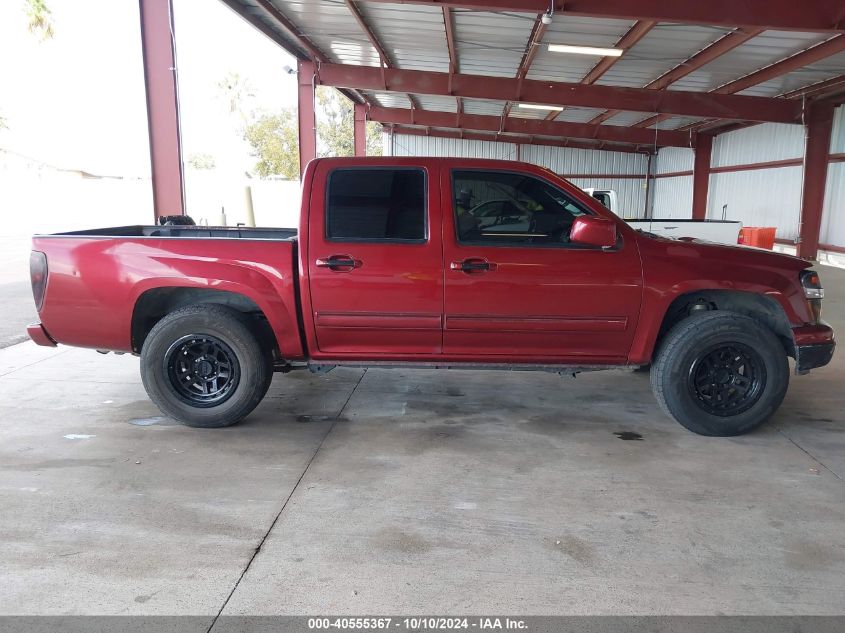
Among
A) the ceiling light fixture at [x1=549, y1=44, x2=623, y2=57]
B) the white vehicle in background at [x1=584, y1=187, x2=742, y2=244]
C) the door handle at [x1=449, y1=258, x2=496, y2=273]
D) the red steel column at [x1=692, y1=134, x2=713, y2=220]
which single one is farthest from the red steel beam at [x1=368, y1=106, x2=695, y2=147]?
the door handle at [x1=449, y1=258, x2=496, y2=273]

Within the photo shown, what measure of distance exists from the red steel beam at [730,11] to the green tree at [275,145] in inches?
1605

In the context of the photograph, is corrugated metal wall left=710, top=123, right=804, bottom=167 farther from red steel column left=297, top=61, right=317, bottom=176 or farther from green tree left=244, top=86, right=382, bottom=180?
green tree left=244, top=86, right=382, bottom=180

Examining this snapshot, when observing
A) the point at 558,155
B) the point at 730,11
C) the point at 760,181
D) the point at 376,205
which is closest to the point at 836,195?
the point at 760,181

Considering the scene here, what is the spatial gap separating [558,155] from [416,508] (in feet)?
97.4

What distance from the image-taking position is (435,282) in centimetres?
426

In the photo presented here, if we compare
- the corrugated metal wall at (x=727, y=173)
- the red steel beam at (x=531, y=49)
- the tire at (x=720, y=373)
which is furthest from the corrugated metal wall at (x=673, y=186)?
the tire at (x=720, y=373)

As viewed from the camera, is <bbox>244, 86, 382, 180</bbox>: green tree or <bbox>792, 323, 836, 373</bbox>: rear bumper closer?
<bbox>792, 323, 836, 373</bbox>: rear bumper

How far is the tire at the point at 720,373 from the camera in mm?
4297

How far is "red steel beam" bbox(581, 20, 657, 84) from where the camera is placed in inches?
421

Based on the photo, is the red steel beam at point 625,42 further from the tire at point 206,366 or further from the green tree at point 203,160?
the green tree at point 203,160

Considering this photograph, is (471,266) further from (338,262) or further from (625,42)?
(625,42)

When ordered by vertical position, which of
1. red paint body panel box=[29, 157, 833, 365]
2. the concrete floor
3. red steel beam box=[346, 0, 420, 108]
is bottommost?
the concrete floor

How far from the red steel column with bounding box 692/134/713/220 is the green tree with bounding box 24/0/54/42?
22509 millimetres

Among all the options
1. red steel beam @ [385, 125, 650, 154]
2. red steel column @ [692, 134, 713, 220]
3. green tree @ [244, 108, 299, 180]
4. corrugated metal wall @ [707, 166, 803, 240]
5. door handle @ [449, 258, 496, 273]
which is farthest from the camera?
green tree @ [244, 108, 299, 180]
